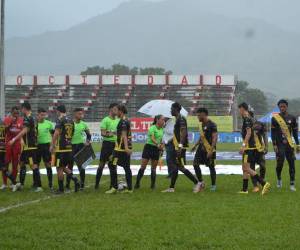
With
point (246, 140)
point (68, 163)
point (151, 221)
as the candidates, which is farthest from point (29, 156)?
point (151, 221)

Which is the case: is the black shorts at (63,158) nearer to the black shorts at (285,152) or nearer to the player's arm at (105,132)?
the player's arm at (105,132)

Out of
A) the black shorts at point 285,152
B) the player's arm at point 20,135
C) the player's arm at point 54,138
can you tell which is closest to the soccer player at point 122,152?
the player's arm at point 54,138

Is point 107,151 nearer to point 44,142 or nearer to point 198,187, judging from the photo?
point 44,142

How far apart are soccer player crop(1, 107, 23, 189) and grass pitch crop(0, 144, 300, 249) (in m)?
1.03

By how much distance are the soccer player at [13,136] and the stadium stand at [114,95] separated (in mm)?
58652

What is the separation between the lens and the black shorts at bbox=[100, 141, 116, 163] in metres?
13.1

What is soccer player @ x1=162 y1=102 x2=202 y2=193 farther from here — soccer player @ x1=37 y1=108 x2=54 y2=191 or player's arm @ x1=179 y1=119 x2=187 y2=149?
soccer player @ x1=37 y1=108 x2=54 y2=191

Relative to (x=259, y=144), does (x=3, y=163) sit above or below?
below

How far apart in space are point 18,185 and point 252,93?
127 meters

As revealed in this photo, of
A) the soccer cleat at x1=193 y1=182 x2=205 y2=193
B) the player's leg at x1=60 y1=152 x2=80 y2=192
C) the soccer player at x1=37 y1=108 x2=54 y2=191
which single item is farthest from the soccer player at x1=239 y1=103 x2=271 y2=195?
the soccer player at x1=37 y1=108 x2=54 y2=191

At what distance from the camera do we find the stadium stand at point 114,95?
73.3m

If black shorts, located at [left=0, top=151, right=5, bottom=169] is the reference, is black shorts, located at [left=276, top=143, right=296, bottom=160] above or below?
above

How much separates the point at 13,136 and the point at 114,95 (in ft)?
208

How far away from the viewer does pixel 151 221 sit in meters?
8.17
